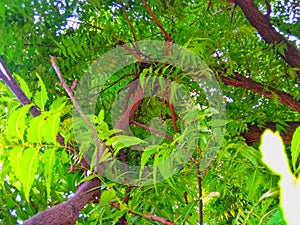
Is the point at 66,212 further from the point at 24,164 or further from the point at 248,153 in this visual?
the point at 248,153

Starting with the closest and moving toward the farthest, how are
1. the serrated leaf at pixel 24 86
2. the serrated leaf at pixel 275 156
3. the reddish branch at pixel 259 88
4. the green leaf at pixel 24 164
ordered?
1. the serrated leaf at pixel 275 156
2. the green leaf at pixel 24 164
3. the serrated leaf at pixel 24 86
4. the reddish branch at pixel 259 88

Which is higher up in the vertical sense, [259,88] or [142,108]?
[142,108]

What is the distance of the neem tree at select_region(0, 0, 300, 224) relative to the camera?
19.5 inches

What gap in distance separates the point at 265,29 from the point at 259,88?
0.23m

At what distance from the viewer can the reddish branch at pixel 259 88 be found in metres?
1.10

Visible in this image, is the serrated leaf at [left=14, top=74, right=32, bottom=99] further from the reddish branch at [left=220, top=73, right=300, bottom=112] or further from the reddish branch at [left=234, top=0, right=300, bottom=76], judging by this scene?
the reddish branch at [left=234, top=0, right=300, bottom=76]

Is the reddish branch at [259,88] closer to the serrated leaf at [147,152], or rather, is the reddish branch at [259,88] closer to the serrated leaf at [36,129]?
the serrated leaf at [147,152]

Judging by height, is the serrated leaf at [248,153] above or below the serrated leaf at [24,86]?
below

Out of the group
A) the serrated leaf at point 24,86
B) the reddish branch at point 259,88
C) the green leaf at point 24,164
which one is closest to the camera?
the green leaf at point 24,164

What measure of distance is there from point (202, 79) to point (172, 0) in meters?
0.30

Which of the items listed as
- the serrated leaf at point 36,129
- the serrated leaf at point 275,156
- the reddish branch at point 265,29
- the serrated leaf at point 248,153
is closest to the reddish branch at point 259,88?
the reddish branch at point 265,29

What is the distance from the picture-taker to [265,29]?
1.21 metres

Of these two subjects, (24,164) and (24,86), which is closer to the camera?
(24,164)

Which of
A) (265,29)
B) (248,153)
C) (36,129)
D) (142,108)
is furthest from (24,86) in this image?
(265,29)
